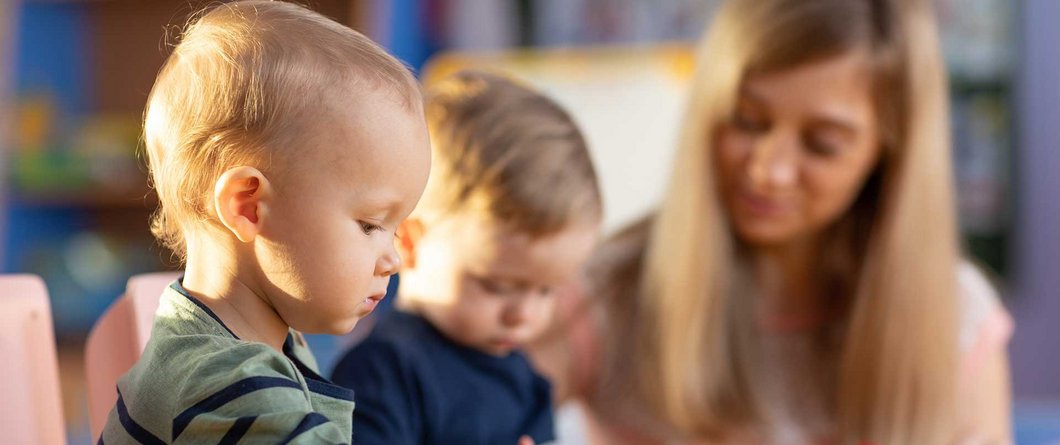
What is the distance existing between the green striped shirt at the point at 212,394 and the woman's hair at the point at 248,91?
47 mm

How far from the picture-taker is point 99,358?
665 mm

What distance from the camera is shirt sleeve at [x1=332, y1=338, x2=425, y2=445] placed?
71 centimetres

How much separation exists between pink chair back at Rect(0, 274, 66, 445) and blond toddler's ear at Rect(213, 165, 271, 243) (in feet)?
0.84

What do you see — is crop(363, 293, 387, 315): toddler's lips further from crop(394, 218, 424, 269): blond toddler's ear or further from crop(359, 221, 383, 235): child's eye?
crop(394, 218, 424, 269): blond toddler's ear

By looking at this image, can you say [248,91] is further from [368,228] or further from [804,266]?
[804,266]

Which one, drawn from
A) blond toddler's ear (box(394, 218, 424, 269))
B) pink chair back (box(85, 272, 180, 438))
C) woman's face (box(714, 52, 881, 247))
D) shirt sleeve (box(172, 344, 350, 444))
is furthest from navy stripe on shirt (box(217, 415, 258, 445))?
woman's face (box(714, 52, 881, 247))

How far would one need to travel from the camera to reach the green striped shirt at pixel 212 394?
1.35 feet

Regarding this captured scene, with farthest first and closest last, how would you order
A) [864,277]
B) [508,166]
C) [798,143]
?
[864,277] → [798,143] → [508,166]

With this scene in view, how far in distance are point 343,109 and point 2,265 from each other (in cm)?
278

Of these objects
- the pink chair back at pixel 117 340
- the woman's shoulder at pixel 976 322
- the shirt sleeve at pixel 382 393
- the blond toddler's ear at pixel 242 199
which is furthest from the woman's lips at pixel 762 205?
the blond toddler's ear at pixel 242 199

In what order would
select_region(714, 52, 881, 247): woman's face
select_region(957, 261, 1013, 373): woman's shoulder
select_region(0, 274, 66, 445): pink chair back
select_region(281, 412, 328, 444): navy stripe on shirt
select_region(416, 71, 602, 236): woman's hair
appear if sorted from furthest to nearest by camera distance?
select_region(957, 261, 1013, 373): woman's shoulder < select_region(714, 52, 881, 247): woman's face < select_region(416, 71, 602, 236): woman's hair < select_region(0, 274, 66, 445): pink chair back < select_region(281, 412, 328, 444): navy stripe on shirt

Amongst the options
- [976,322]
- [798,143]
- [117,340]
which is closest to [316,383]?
[117,340]

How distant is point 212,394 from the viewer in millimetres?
419

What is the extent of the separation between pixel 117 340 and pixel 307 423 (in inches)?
11.7
